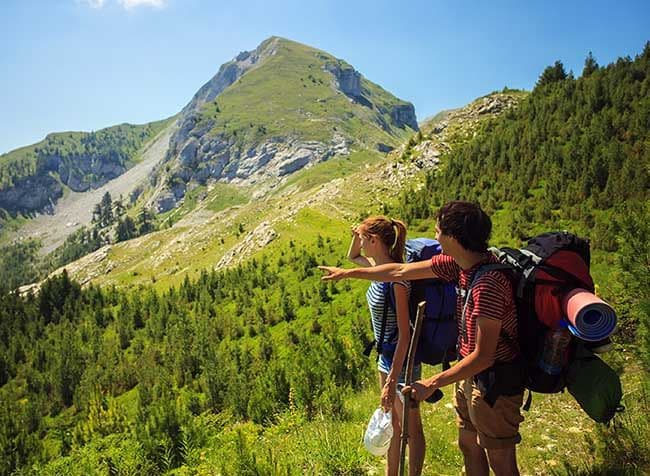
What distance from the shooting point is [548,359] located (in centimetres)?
259

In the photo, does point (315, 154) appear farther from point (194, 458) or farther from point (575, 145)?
point (194, 458)

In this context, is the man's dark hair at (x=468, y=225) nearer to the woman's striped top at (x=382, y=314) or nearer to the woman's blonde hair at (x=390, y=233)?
the woman's blonde hair at (x=390, y=233)

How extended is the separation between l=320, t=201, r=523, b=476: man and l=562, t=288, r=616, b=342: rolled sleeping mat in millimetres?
404

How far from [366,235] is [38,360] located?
130 feet

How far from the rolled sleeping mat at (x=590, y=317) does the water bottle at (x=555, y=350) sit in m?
0.17

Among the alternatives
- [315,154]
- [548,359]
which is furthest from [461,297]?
[315,154]

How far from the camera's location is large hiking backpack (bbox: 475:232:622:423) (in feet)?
8.07

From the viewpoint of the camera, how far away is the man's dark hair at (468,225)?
8.98 ft

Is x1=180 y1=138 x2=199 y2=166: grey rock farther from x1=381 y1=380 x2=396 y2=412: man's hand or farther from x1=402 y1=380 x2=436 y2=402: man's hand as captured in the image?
x1=402 y1=380 x2=436 y2=402: man's hand

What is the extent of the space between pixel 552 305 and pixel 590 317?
22 centimetres

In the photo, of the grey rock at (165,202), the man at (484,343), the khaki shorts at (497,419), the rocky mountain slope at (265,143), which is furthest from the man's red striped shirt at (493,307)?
the grey rock at (165,202)

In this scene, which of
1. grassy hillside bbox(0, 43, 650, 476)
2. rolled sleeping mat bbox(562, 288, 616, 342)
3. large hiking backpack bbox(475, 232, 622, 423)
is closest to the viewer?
rolled sleeping mat bbox(562, 288, 616, 342)

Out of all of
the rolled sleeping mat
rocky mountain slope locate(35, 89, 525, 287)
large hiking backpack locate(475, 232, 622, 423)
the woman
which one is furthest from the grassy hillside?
the rolled sleeping mat

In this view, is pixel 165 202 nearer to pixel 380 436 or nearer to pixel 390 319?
pixel 390 319
